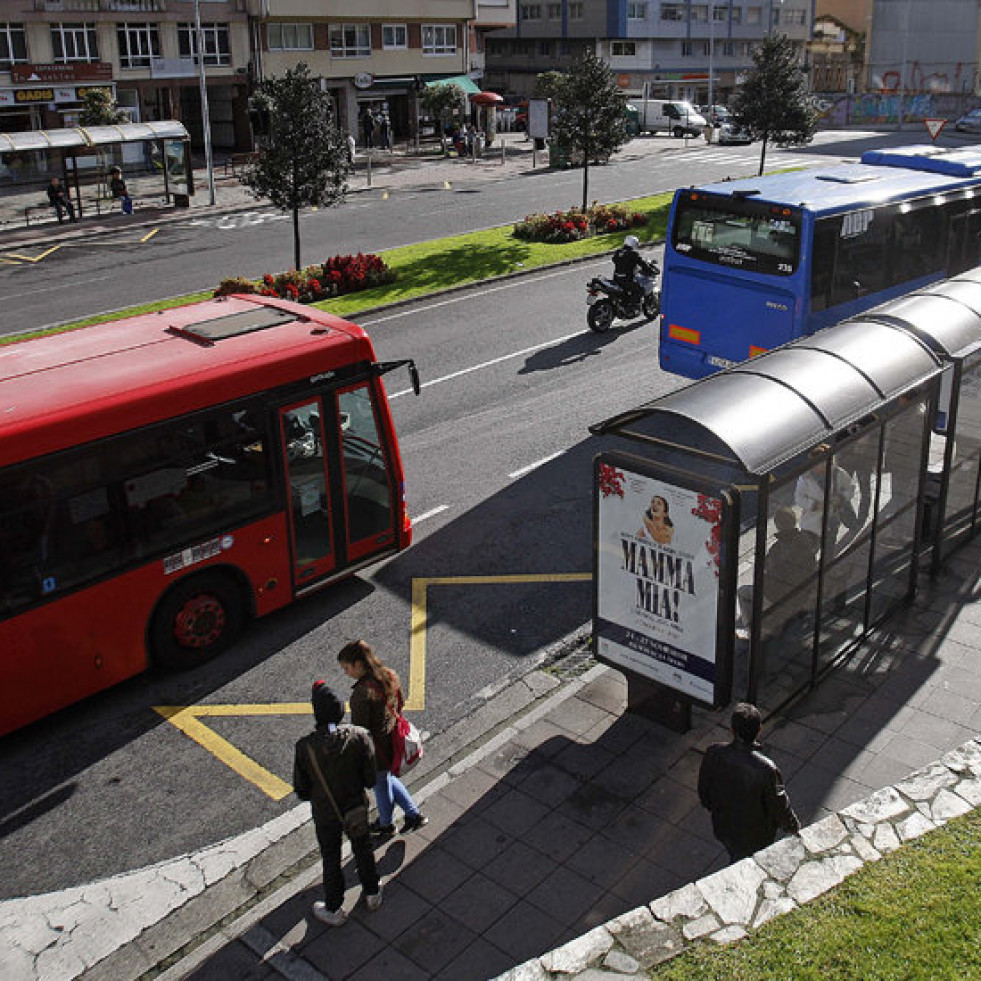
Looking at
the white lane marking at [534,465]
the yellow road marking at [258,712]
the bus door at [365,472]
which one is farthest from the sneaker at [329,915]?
the white lane marking at [534,465]

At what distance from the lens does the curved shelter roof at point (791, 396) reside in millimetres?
7992

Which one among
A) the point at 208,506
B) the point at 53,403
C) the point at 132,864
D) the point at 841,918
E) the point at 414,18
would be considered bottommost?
the point at 132,864

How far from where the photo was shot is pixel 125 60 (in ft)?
163

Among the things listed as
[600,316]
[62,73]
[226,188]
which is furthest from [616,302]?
[62,73]

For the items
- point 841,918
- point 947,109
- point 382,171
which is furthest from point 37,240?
point 947,109

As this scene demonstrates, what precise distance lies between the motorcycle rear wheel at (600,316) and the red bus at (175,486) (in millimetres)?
9960

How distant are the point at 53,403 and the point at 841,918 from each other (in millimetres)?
6930

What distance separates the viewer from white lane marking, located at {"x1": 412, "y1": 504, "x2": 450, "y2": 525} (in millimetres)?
13531

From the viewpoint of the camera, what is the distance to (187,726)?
962 cm

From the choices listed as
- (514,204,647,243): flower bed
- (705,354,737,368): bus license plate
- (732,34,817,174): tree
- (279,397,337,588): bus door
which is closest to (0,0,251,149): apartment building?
(514,204,647,243): flower bed

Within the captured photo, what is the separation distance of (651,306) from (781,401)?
14127mm

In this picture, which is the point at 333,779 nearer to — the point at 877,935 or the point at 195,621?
the point at 877,935

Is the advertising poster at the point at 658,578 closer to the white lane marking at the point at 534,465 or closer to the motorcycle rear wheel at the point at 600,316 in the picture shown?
the white lane marking at the point at 534,465

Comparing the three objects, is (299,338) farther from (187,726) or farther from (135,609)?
(187,726)
